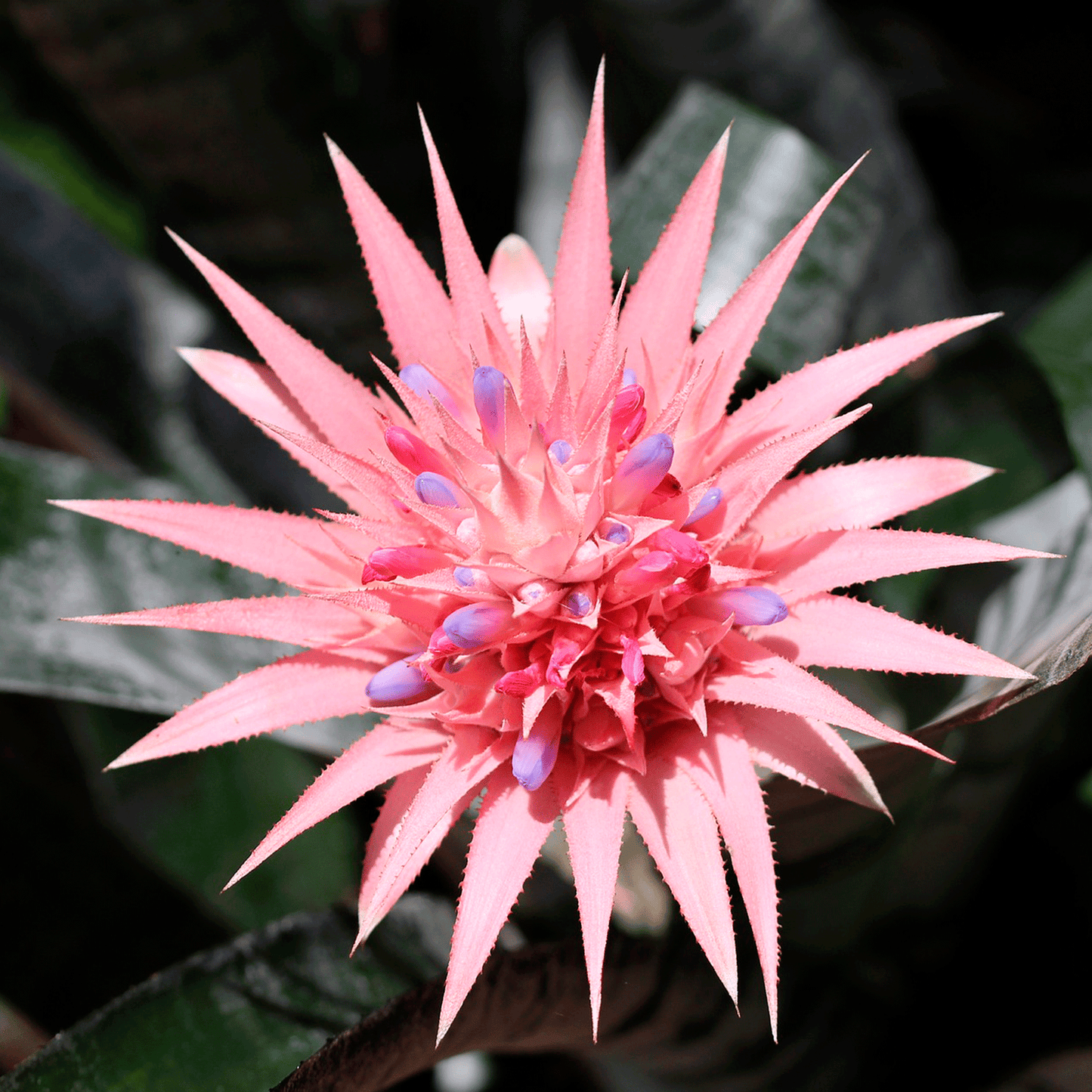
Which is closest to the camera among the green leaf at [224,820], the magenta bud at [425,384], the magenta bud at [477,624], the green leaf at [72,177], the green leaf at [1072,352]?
the magenta bud at [477,624]

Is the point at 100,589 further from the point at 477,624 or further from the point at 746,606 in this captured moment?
the point at 746,606

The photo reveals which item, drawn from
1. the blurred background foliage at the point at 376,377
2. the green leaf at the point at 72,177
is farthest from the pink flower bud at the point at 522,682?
the green leaf at the point at 72,177

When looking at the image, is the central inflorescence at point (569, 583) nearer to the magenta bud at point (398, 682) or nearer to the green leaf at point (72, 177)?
the magenta bud at point (398, 682)

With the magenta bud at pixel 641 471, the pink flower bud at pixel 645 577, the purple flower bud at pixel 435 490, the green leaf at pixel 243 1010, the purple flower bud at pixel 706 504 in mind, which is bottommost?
the green leaf at pixel 243 1010

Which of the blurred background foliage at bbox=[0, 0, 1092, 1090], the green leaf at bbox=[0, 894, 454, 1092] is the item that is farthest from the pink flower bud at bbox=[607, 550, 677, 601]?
the green leaf at bbox=[0, 894, 454, 1092]

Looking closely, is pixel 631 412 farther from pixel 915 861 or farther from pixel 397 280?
pixel 915 861

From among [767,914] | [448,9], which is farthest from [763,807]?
[448,9]
